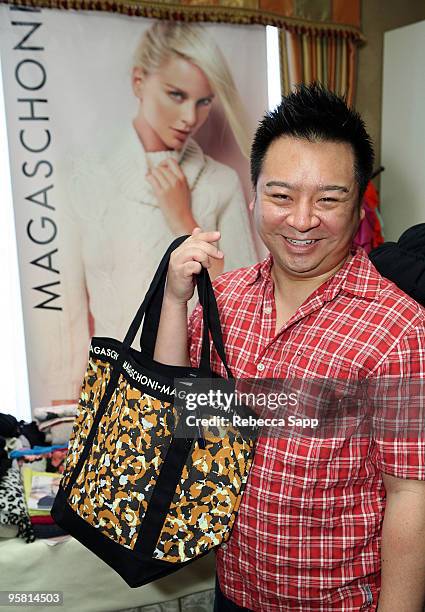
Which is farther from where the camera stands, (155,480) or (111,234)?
(111,234)

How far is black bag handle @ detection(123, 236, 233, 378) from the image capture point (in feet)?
3.25

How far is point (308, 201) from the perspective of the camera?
3.16ft

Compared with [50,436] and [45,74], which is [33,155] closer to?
[45,74]

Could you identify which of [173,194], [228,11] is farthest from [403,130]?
[173,194]

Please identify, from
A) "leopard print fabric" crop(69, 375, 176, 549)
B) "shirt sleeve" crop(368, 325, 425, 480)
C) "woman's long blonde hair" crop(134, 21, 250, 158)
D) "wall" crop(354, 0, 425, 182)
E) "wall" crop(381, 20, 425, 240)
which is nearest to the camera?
A: "shirt sleeve" crop(368, 325, 425, 480)

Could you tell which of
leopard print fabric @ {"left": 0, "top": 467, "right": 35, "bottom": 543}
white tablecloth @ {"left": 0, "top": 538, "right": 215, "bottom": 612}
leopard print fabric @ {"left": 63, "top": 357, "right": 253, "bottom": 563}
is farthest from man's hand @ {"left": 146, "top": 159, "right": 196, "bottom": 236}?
leopard print fabric @ {"left": 63, "top": 357, "right": 253, "bottom": 563}

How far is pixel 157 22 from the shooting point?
7.95 feet

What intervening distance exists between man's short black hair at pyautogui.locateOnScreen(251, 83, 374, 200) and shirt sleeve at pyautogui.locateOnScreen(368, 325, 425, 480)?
273 millimetres

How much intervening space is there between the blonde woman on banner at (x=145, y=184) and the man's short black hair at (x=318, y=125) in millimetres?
1561

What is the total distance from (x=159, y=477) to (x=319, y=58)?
226 cm

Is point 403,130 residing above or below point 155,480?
above
